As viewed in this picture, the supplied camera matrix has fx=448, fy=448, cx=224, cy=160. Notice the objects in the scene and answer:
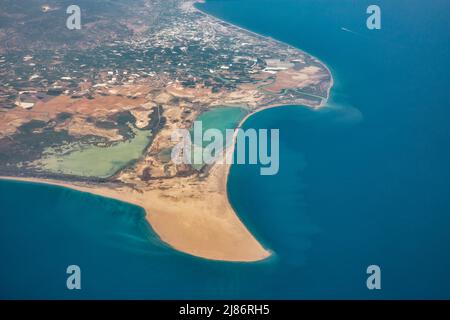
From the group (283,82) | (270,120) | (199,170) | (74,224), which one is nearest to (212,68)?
(283,82)

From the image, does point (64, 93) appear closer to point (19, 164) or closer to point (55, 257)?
point (19, 164)
